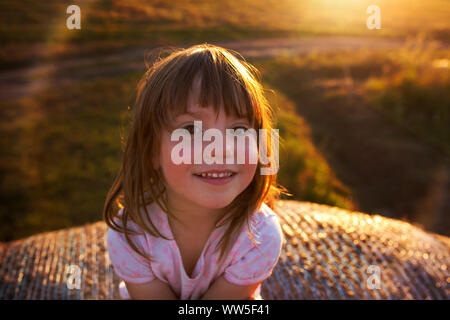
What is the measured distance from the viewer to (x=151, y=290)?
6.18 feet

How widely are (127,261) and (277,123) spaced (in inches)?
198

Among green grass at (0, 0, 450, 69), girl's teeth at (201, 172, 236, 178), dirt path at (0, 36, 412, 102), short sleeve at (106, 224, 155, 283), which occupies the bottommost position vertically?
short sleeve at (106, 224, 155, 283)

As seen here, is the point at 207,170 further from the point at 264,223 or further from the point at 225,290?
the point at 225,290

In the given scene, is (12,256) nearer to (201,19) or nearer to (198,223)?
(198,223)

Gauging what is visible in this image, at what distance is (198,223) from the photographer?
1.89 metres

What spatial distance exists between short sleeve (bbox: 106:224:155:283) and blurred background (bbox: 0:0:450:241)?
23.8 inches

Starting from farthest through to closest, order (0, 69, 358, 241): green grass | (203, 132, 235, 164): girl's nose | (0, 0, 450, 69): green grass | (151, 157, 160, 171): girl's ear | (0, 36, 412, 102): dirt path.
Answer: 1. (0, 0, 450, 69): green grass
2. (0, 36, 412, 102): dirt path
3. (0, 69, 358, 241): green grass
4. (151, 157, 160, 171): girl's ear
5. (203, 132, 235, 164): girl's nose

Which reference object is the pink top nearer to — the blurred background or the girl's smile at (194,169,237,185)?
the girl's smile at (194,169,237,185)

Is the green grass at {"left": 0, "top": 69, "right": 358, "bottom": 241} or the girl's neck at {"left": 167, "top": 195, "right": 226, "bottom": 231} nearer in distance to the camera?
the girl's neck at {"left": 167, "top": 195, "right": 226, "bottom": 231}

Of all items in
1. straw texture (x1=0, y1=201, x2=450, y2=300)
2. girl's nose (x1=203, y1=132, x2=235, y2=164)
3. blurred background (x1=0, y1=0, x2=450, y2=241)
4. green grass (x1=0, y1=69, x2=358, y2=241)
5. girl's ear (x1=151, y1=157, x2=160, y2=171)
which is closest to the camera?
girl's nose (x1=203, y1=132, x2=235, y2=164)

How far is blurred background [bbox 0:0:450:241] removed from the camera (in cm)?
483

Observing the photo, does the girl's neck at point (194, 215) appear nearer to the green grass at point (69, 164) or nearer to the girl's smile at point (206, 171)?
the girl's smile at point (206, 171)

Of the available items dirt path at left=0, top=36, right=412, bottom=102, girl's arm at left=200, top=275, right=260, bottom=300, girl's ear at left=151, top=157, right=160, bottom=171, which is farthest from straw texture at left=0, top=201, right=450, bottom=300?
dirt path at left=0, top=36, right=412, bottom=102

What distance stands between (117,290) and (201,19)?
62.3 ft
